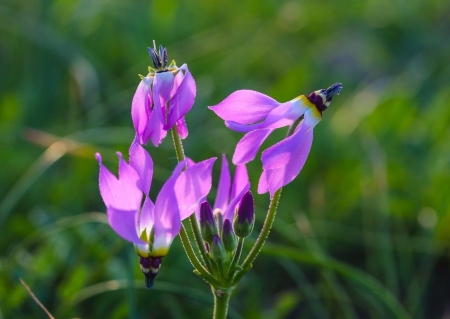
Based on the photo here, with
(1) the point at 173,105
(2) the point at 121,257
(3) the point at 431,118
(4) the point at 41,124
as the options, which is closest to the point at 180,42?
(4) the point at 41,124

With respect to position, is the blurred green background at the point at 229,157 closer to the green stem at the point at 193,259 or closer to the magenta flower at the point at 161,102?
the green stem at the point at 193,259

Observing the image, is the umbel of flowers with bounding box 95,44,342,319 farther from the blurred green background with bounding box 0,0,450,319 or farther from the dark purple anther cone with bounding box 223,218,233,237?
the blurred green background with bounding box 0,0,450,319

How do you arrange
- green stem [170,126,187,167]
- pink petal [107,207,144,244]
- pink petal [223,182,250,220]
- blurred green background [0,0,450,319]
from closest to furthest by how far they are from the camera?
pink petal [107,207,144,244]
green stem [170,126,187,167]
pink petal [223,182,250,220]
blurred green background [0,0,450,319]

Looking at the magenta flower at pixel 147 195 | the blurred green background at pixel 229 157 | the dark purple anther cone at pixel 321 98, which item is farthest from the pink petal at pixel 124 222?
the blurred green background at pixel 229 157

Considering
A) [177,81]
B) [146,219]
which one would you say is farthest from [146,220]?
[177,81]

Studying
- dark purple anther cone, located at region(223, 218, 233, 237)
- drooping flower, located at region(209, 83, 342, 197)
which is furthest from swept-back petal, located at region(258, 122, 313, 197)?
dark purple anther cone, located at region(223, 218, 233, 237)

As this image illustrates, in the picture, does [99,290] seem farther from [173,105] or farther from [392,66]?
[392,66]
